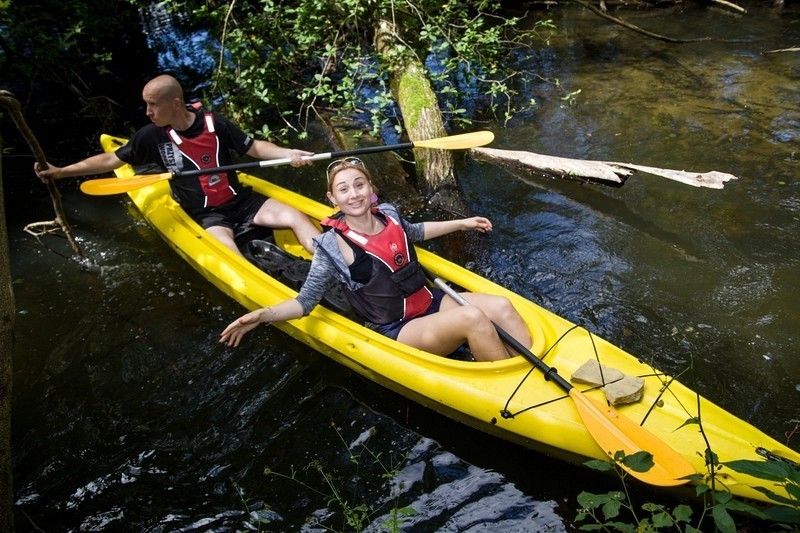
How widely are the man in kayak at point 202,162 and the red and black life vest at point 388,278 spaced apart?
0.97m

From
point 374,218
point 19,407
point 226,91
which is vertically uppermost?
point 226,91

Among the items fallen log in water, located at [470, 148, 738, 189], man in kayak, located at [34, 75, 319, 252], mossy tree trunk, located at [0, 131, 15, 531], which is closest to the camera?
mossy tree trunk, located at [0, 131, 15, 531]

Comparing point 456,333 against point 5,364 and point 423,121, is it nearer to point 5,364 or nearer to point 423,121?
point 5,364

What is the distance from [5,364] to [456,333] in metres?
1.65

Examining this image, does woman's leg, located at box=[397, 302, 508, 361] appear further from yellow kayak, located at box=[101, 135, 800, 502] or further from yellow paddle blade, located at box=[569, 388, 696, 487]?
yellow paddle blade, located at box=[569, 388, 696, 487]

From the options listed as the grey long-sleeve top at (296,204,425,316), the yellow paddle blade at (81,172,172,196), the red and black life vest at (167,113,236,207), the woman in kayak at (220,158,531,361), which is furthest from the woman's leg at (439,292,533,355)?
the yellow paddle blade at (81,172,172,196)

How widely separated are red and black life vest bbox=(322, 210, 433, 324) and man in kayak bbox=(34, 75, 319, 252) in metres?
0.97

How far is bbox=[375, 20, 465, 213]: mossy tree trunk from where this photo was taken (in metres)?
4.39

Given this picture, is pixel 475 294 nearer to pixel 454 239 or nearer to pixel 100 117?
pixel 454 239

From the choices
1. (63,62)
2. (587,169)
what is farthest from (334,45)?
(63,62)

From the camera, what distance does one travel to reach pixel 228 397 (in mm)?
3066

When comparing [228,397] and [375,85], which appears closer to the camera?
[228,397]

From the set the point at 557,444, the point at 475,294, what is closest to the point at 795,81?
the point at 475,294

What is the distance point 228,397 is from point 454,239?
5.98 ft
